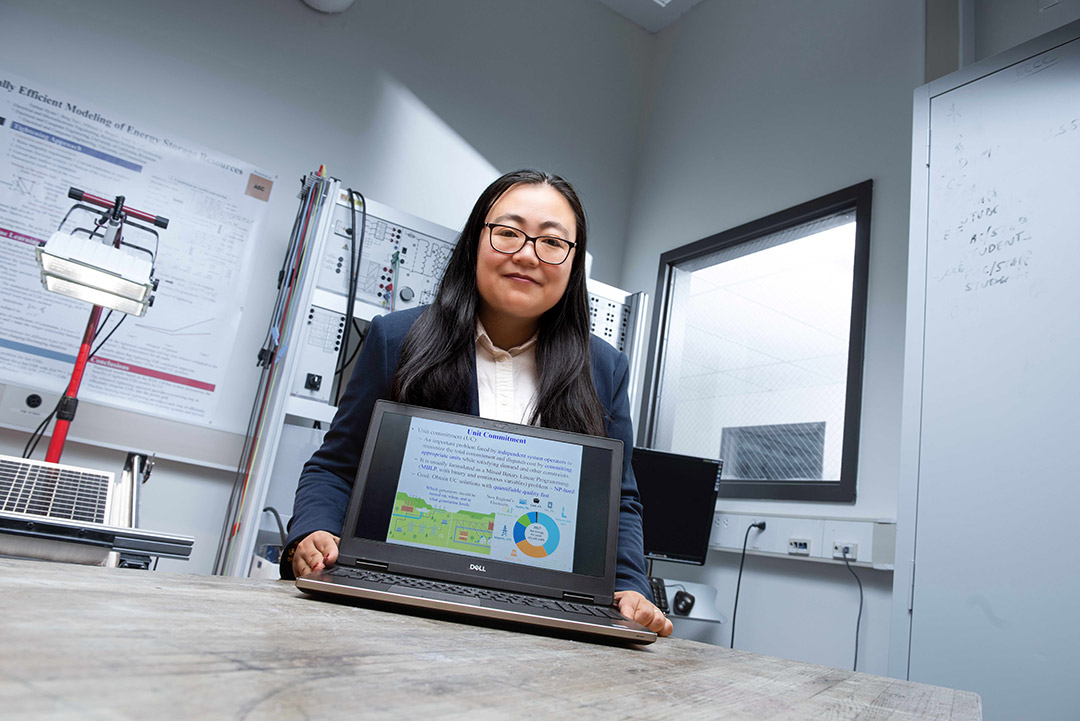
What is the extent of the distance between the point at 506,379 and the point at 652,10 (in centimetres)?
346

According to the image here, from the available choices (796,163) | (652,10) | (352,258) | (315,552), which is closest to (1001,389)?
(315,552)

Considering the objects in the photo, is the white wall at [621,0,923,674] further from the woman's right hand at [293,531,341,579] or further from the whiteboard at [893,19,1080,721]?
the woman's right hand at [293,531,341,579]

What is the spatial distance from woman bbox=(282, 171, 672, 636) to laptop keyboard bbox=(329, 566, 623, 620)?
18 centimetres

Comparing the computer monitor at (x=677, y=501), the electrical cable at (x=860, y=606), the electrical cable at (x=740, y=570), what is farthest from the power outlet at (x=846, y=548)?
the computer monitor at (x=677, y=501)

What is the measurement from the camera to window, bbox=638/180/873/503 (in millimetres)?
2678

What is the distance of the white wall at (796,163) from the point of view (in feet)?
8.01

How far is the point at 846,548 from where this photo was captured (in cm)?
236

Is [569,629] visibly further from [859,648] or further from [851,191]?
[851,191]

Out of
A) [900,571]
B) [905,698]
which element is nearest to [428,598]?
[905,698]

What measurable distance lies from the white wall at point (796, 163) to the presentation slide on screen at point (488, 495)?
1.82 metres

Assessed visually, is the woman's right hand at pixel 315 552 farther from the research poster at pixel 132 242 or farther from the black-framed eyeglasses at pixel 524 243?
the research poster at pixel 132 242

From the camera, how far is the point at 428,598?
682 millimetres

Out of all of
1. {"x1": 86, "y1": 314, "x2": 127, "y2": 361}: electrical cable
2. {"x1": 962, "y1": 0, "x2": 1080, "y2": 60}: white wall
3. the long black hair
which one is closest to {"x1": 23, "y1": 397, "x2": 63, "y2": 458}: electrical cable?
{"x1": 86, "y1": 314, "x2": 127, "y2": 361}: electrical cable

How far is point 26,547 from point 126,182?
193cm
